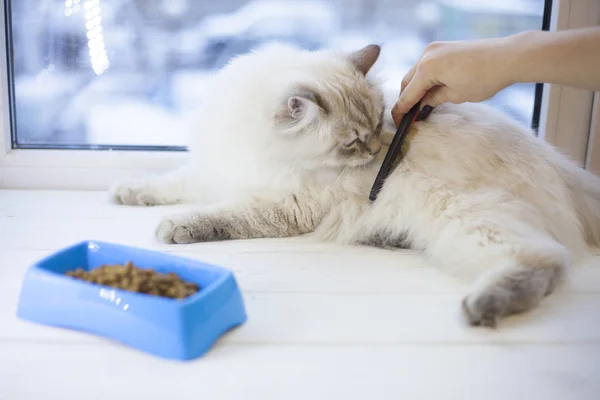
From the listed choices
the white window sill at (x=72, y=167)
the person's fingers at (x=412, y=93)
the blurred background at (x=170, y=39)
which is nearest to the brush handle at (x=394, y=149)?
the person's fingers at (x=412, y=93)

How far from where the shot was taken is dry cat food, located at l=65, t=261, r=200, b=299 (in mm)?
868

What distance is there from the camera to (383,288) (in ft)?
3.63

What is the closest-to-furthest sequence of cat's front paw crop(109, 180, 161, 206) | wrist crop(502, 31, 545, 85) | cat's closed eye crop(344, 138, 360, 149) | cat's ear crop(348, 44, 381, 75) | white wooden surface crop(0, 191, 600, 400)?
white wooden surface crop(0, 191, 600, 400) < wrist crop(502, 31, 545, 85) < cat's closed eye crop(344, 138, 360, 149) < cat's ear crop(348, 44, 381, 75) < cat's front paw crop(109, 180, 161, 206)

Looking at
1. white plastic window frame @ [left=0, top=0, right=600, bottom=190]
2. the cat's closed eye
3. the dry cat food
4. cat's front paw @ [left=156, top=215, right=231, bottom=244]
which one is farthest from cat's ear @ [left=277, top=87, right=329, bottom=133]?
white plastic window frame @ [left=0, top=0, right=600, bottom=190]

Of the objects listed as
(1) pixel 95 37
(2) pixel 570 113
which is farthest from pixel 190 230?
(2) pixel 570 113

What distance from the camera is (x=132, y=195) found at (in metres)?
1.75

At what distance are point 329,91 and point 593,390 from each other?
0.92 metres

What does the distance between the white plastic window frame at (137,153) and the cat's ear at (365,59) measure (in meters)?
0.72

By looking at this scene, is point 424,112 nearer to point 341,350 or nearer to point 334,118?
point 334,118

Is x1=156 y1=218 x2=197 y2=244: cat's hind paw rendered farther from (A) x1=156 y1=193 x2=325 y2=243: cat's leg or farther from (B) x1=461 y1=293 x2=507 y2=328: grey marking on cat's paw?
(B) x1=461 y1=293 x2=507 y2=328: grey marking on cat's paw

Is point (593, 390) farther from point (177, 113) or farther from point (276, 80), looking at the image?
point (177, 113)

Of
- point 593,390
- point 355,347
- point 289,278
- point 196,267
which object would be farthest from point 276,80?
point 593,390

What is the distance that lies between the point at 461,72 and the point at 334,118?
A: 338 millimetres

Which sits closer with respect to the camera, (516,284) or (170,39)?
(516,284)
